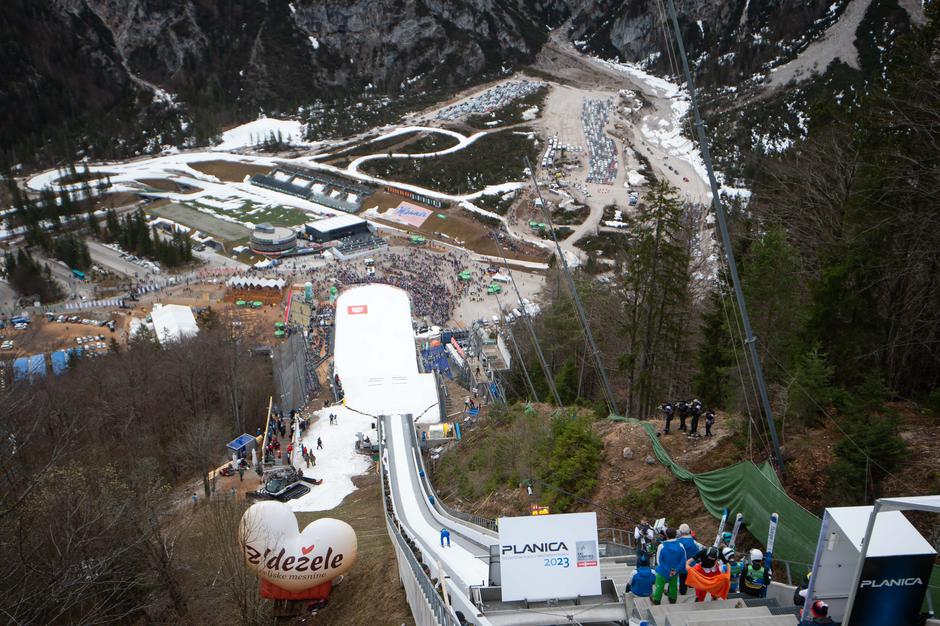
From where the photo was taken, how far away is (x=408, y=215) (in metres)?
87.5

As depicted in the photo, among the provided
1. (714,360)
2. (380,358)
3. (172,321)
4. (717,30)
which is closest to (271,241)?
(172,321)

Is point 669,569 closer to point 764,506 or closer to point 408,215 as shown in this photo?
point 764,506

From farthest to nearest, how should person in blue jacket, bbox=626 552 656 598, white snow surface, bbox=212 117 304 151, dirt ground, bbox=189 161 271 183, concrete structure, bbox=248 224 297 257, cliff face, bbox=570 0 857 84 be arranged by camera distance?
cliff face, bbox=570 0 857 84
white snow surface, bbox=212 117 304 151
dirt ground, bbox=189 161 271 183
concrete structure, bbox=248 224 297 257
person in blue jacket, bbox=626 552 656 598

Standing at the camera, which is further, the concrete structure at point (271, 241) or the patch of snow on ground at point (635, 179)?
the patch of snow on ground at point (635, 179)

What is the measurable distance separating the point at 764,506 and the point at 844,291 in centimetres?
827

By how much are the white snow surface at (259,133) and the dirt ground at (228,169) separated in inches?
421

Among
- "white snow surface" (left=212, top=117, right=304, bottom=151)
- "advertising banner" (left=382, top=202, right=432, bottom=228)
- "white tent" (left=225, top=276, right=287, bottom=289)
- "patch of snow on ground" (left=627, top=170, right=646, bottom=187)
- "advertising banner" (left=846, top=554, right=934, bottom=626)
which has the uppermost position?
"white snow surface" (left=212, top=117, right=304, bottom=151)

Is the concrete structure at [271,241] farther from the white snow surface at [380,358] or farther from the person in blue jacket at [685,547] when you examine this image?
the person in blue jacket at [685,547]

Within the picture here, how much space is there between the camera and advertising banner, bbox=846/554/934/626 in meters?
7.00

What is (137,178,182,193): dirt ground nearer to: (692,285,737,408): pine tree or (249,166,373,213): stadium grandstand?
(249,166,373,213): stadium grandstand

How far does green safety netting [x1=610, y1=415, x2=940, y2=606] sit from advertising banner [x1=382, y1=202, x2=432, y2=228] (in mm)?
72874

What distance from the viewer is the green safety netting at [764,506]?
10.4 m

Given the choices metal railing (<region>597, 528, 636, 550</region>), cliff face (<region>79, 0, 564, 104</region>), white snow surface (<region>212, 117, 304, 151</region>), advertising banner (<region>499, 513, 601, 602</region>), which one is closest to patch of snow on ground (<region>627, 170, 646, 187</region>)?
white snow surface (<region>212, 117, 304, 151</region>)

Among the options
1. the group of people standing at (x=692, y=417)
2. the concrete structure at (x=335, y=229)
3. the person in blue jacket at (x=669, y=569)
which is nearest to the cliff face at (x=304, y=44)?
the concrete structure at (x=335, y=229)
